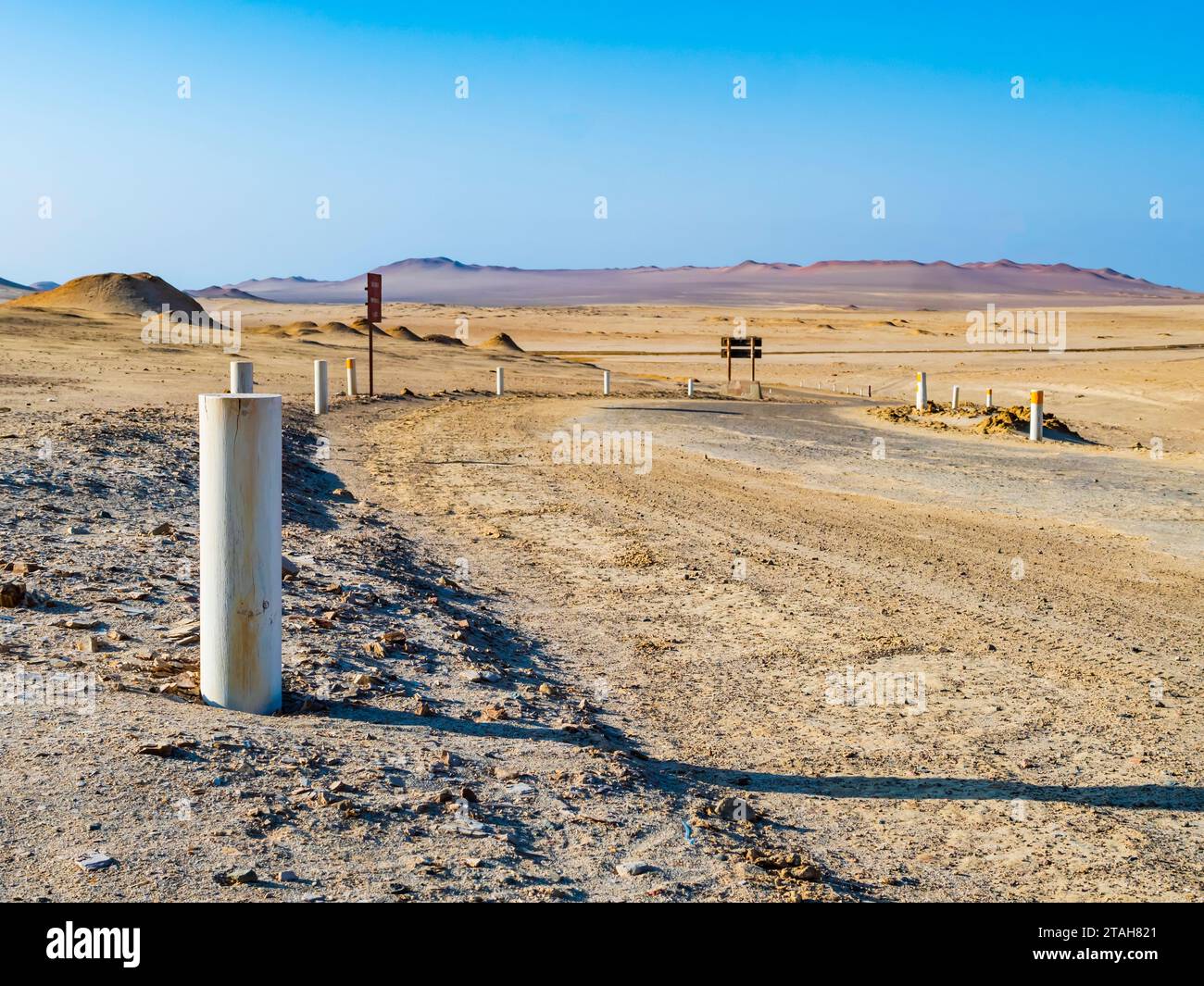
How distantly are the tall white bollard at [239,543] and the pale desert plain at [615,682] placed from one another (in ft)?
0.71

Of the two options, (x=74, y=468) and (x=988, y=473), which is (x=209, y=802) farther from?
(x=988, y=473)

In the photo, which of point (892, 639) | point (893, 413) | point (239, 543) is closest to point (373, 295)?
point (893, 413)

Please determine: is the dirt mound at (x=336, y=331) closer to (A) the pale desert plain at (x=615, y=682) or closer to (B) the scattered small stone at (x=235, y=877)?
(A) the pale desert plain at (x=615, y=682)

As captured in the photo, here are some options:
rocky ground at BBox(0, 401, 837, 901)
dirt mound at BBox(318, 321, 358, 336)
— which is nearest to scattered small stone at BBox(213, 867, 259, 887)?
rocky ground at BBox(0, 401, 837, 901)

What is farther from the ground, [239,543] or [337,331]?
[337,331]

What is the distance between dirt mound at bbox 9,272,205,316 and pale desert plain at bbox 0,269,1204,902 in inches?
1392

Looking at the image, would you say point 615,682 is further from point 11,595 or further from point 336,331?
point 336,331

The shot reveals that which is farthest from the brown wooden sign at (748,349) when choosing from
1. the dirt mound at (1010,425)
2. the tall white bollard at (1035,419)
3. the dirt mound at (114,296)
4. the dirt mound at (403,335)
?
the dirt mound at (114,296)

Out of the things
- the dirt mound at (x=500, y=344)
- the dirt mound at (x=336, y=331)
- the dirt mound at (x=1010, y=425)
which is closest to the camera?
the dirt mound at (x=1010, y=425)

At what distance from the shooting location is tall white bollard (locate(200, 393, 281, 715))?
542 cm

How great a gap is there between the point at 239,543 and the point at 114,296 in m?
50.5

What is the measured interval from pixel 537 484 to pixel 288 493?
3943mm

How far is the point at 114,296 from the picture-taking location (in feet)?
169

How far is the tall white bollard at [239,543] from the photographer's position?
5422mm
